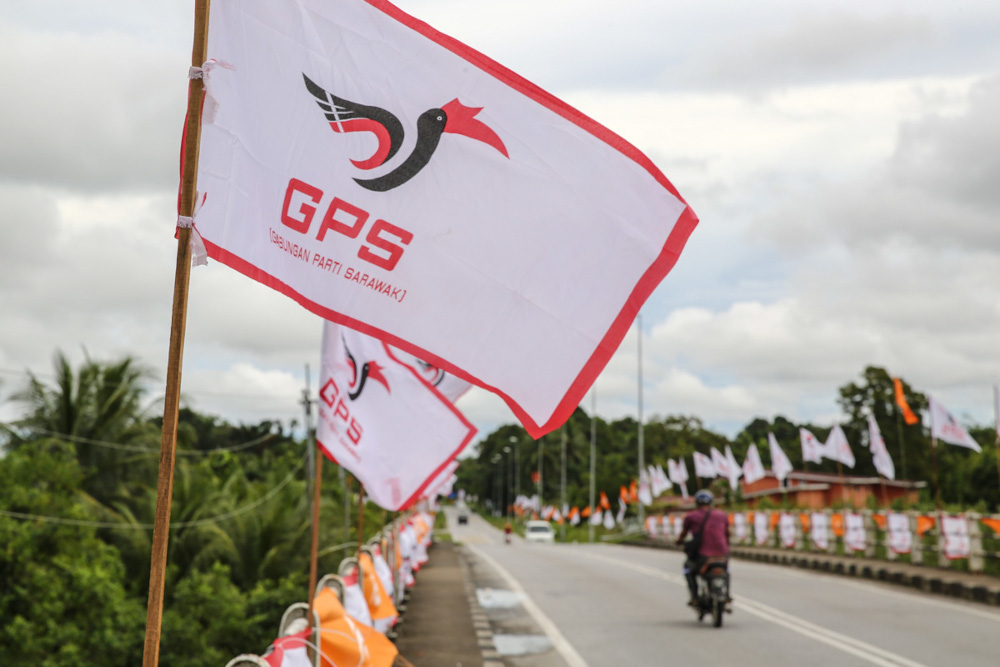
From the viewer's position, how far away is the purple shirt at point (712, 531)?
41.7 feet

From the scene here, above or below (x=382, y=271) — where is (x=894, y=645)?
below

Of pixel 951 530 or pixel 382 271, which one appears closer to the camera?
pixel 382 271

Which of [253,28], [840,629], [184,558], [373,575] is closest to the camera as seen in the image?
[253,28]

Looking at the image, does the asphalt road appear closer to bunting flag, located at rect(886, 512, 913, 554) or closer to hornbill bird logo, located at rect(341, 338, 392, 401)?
bunting flag, located at rect(886, 512, 913, 554)

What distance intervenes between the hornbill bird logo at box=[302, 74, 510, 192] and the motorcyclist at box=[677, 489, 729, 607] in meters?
9.34

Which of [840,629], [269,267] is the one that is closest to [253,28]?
[269,267]

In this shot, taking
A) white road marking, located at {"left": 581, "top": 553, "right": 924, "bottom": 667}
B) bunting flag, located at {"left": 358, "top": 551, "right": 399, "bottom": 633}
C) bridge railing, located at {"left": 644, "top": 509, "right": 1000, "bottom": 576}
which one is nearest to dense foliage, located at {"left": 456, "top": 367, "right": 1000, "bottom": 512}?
bridge railing, located at {"left": 644, "top": 509, "right": 1000, "bottom": 576}

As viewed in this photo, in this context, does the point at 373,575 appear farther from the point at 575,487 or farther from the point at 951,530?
the point at 575,487

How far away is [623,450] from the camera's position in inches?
4375

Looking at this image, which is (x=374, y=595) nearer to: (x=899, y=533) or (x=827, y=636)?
(x=827, y=636)

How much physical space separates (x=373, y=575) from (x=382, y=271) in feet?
21.1

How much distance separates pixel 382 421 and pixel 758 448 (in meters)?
82.1

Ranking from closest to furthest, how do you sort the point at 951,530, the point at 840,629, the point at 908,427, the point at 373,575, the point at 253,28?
the point at 253,28 → the point at 373,575 → the point at 840,629 → the point at 951,530 → the point at 908,427

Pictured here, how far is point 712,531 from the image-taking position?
12891mm
